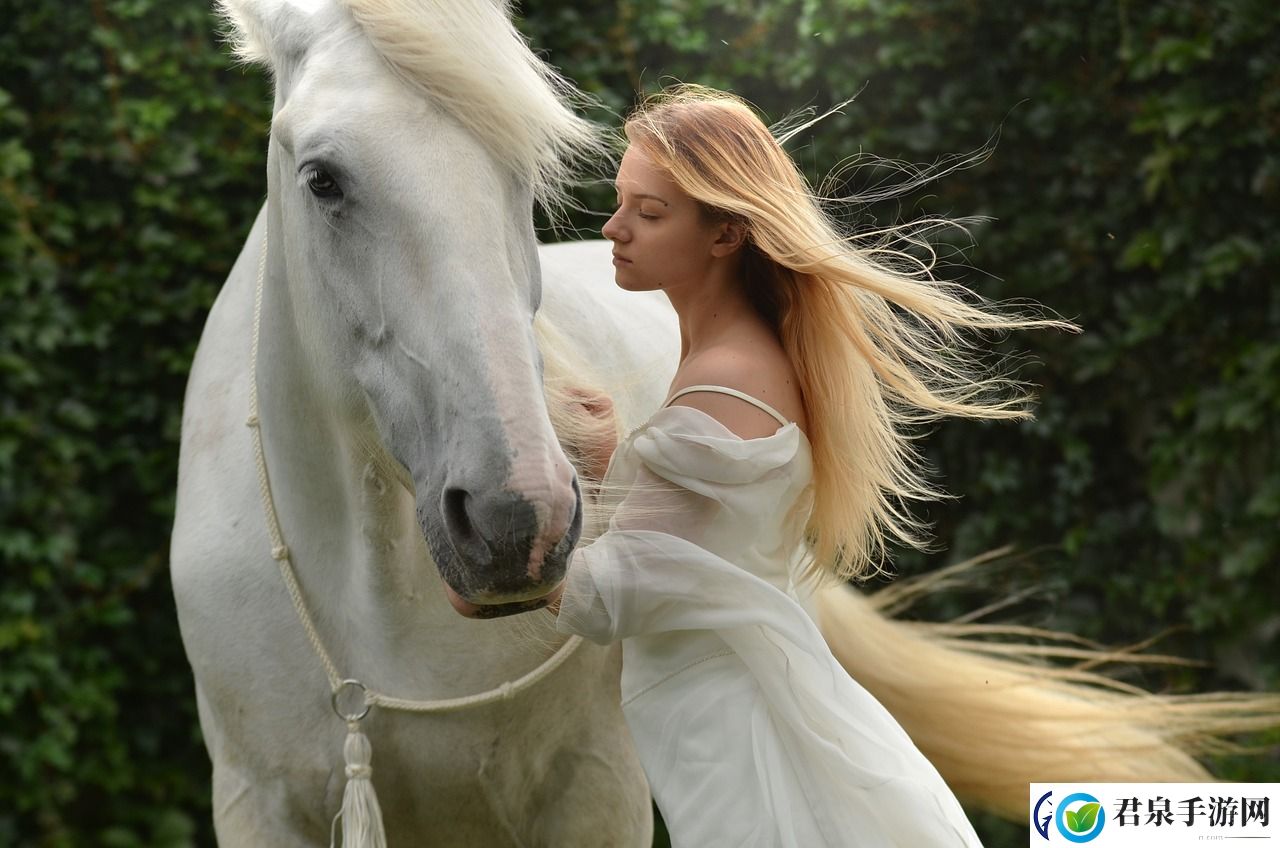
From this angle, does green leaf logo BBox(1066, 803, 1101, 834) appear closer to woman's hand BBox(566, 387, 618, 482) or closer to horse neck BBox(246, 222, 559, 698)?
horse neck BBox(246, 222, 559, 698)

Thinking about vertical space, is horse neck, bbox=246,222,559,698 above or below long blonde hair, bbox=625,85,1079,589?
below

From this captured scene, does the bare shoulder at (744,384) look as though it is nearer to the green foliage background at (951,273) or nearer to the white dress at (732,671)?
the white dress at (732,671)

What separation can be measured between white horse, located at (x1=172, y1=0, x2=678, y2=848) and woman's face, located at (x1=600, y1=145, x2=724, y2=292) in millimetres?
112

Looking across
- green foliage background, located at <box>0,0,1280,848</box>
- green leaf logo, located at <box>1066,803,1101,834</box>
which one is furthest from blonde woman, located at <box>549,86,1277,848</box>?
green foliage background, located at <box>0,0,1280,848</box>

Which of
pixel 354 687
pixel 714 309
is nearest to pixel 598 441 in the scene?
pixel 714 309

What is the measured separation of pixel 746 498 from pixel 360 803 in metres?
0.70

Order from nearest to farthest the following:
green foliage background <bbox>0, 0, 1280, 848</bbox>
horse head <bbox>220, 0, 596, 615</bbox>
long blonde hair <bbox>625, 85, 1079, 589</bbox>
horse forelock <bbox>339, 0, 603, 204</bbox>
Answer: horse head <bbox>220, 0, 596, 615</bbox>, horse forelock <bbox>339, 0, 603, 204</bbox>, long blonde hair <bbox>625, 85, 1079, 589</bbox>, green foliage background <bbox>0, 0, 1280, 848</bbox>

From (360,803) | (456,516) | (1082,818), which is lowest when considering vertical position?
(1082,818)

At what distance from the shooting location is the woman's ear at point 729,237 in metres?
1.76

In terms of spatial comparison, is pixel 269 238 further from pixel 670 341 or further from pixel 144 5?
pixel 144 5

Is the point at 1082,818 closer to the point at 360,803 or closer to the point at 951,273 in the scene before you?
the point at 360,803

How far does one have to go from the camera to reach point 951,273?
13.2 feet

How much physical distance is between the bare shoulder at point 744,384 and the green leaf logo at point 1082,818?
122cm

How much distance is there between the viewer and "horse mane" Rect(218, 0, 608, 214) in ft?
4.91
